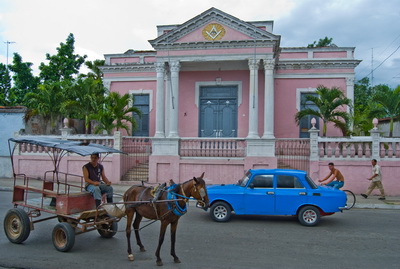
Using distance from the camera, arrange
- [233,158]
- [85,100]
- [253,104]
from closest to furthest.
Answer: [233,158]
[253,104]
[85,100]

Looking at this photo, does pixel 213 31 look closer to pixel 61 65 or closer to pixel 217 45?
pixel 217 45

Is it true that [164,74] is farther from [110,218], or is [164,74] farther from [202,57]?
[110,218]

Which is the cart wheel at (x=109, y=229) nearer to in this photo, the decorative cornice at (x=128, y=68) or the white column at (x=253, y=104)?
the white column at (x=253, y=104)

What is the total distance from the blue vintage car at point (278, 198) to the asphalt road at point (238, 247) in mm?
334

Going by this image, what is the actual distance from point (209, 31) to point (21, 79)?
20.9 metres

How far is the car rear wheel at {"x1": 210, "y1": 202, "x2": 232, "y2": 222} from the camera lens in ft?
32.2

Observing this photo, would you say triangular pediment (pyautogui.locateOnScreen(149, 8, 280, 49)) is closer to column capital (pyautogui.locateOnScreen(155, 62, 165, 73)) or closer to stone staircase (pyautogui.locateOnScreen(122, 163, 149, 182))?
column capital (pyautogui.locateOnScreen(155, 62, 165, 73))

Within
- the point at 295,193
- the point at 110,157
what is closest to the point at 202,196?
the point at 295,193

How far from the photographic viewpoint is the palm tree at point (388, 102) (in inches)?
596

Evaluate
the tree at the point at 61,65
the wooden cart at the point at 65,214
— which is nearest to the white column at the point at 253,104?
the wooden cart at the point at 65,214

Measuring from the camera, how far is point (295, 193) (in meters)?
9.64

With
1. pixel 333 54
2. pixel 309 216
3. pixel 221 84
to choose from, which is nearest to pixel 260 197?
pixel 309 216

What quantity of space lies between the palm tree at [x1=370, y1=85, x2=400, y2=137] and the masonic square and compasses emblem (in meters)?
7.64

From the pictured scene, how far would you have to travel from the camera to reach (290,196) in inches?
379
